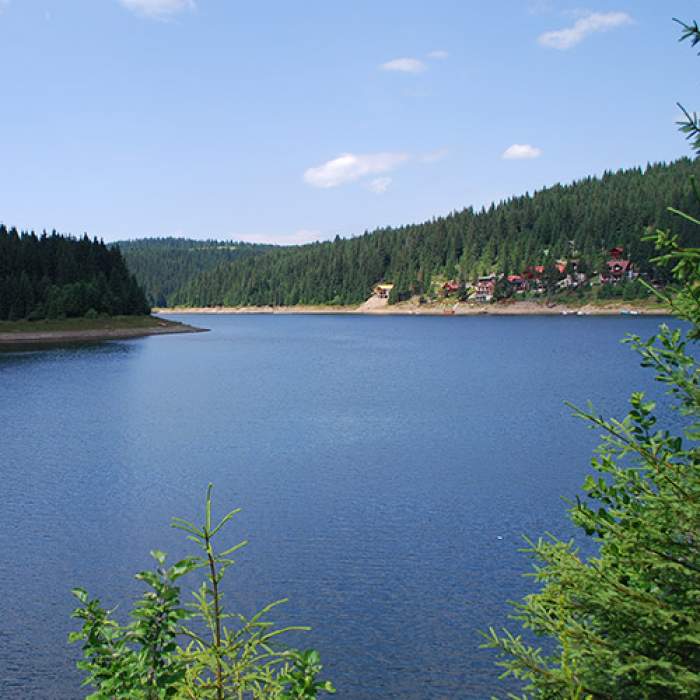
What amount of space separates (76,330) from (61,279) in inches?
591

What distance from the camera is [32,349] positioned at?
4899 inches

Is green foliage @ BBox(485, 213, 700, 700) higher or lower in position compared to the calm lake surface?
higher

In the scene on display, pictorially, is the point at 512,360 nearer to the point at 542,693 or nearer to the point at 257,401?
the point at 257,401

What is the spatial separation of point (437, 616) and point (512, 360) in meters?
80.9

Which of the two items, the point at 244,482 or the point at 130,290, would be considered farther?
the point at 130,290

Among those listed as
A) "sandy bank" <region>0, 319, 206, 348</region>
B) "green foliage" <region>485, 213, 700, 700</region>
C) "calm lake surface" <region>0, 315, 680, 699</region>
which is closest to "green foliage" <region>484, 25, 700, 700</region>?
"green foliage" <region>485, 213, 700, 700</region>

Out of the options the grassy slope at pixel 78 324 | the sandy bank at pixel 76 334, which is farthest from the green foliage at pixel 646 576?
the grassy slope at pixel 78 324

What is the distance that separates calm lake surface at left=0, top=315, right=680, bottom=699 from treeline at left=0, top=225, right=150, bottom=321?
60.3 meters

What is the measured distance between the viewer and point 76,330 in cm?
14550

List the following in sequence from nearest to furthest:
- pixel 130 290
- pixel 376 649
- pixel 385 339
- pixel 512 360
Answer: pixel 376 649, pixel 512 360, pixel 385 339, pixel 130 290

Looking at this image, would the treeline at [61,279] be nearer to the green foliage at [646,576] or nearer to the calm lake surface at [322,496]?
the calm lake surface at [322,496]

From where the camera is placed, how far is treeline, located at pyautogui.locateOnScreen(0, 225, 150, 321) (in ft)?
456

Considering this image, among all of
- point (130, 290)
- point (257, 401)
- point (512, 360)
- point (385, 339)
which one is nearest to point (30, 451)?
point (257, 401)

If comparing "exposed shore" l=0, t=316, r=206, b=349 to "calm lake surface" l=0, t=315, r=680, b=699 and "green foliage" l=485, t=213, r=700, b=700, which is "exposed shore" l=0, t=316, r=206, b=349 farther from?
"green foliage" l=485, t=213, r=700, b=700
